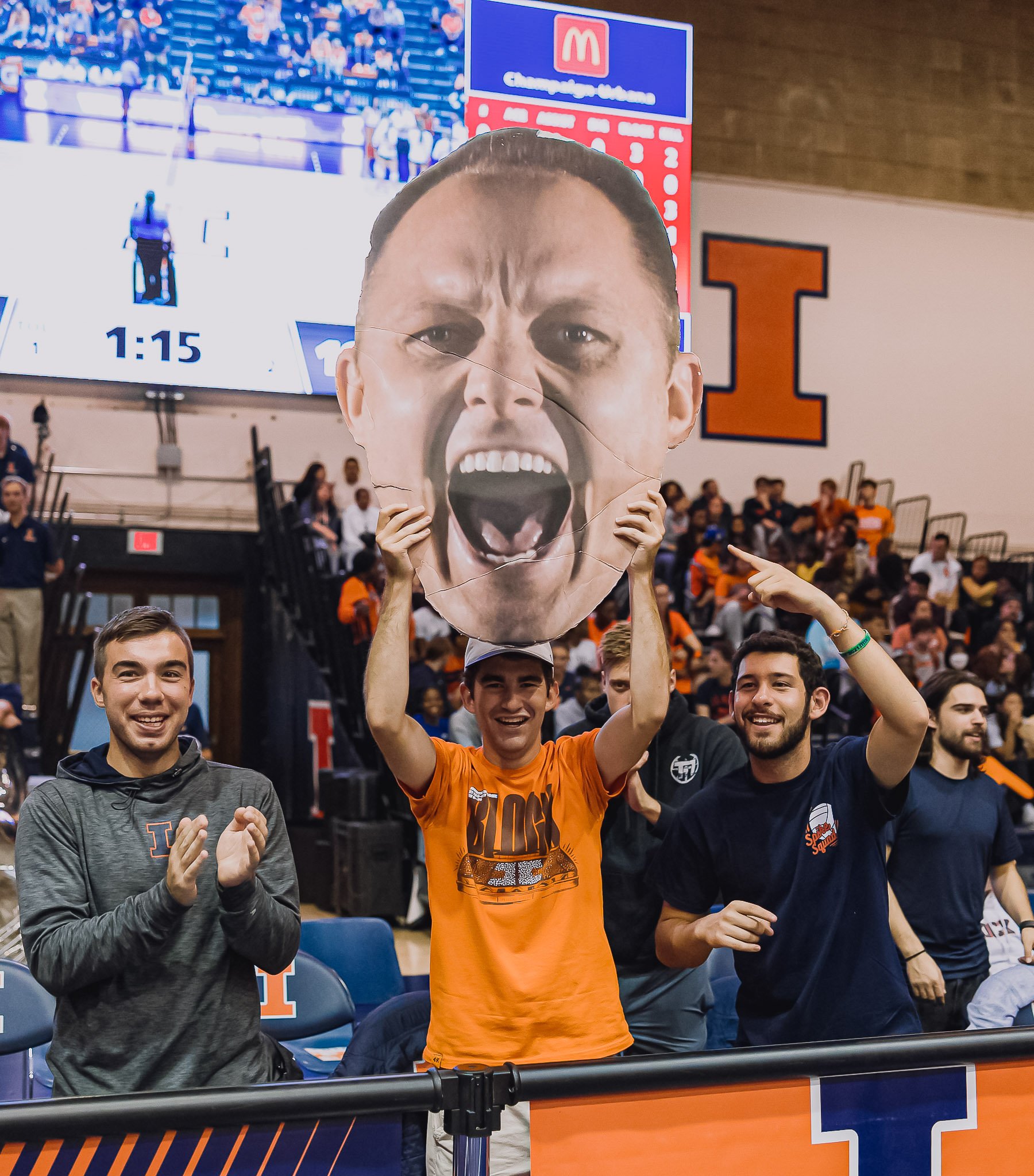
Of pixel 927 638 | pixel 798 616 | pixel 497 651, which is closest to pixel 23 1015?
pixel 497 651

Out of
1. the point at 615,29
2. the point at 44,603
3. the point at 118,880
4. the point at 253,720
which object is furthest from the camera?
the point at 253,720

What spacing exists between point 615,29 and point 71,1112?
11.3 feet

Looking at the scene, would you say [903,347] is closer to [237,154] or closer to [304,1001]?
[237,154]

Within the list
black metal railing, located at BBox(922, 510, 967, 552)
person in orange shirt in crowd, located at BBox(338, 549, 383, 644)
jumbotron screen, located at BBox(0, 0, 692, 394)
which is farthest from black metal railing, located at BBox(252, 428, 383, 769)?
black metal railing, located at BBox(922, 510, 967, 552)

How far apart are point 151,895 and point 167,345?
1.74m

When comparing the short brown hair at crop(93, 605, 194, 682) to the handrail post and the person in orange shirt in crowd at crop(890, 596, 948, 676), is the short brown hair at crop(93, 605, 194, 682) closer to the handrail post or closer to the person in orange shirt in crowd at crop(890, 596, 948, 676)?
the handrail post

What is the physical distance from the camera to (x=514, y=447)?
2.46m

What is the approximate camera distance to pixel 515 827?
7.77 ft

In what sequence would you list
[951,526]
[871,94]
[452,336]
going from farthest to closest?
[951,526] → [871,94] → [452,336]

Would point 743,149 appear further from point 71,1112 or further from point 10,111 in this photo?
point 71,1112

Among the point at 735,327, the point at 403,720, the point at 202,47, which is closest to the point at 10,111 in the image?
the point at 202,47

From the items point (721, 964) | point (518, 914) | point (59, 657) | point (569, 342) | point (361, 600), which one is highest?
point (569, 342)

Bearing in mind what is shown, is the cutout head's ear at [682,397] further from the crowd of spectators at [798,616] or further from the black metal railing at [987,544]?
the black metal railing at [987,544]

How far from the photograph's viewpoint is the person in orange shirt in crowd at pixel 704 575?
11.2 m
